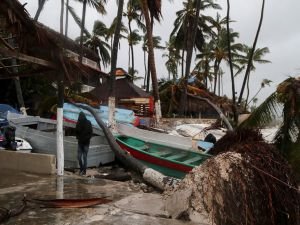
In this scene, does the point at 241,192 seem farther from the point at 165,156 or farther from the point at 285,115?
the point at 165,156

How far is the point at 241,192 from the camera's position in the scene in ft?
24.0

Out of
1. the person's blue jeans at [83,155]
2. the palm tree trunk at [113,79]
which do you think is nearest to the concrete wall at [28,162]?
the person's blue jeans at [83,155]

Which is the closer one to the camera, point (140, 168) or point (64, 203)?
point (64, 203)

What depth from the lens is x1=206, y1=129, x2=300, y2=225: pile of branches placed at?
725cm

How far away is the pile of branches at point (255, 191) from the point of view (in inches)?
285

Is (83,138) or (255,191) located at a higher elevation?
(83,138)

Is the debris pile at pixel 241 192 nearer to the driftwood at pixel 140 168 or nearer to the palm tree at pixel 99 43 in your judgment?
the driftwood at pixel 140 168

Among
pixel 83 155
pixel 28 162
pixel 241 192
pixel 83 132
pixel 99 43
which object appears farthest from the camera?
pixel 99 43

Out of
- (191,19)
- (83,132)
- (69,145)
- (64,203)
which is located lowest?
(64,203)

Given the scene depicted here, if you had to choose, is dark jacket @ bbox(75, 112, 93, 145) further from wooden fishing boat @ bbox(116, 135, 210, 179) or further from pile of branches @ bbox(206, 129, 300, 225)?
pile of branches @ bbox(206, 129, 300, 225)

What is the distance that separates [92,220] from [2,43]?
3.59 meters

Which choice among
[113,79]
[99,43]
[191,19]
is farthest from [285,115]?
[99,43]

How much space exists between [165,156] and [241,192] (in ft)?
22.3

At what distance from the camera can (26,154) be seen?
11805mm
